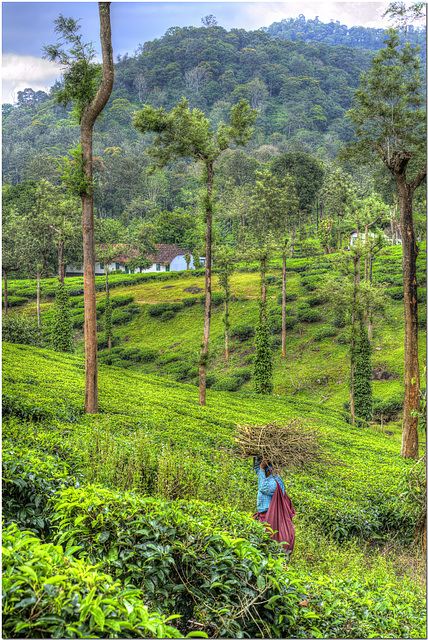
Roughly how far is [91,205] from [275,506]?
6.15 m

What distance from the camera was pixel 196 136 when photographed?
1199 cm

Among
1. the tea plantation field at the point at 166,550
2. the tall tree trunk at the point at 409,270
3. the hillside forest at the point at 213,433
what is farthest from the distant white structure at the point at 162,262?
the tea plantation field at the point at 166,550

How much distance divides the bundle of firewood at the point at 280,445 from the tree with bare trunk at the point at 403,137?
5.64 m

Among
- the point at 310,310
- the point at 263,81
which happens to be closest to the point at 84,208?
the point at 310,310

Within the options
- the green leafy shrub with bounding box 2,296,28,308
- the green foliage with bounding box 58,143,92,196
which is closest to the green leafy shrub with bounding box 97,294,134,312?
the green leafy shrub with bounding box 2,296,28,308

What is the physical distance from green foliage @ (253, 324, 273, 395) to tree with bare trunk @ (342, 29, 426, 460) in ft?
33.8

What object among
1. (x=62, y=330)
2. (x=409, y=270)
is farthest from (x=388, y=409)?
(x=62, y=330)

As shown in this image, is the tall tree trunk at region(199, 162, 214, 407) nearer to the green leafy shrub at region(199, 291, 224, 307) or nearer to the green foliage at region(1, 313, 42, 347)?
the green foliage at region(1, 313, 42, 347)

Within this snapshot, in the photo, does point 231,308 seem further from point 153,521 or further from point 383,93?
point 153,521

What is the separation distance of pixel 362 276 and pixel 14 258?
2647cm

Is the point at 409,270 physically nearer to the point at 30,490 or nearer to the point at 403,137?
the point at 403,137

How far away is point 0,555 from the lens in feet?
7.00

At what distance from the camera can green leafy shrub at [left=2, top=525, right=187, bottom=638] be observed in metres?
1.87

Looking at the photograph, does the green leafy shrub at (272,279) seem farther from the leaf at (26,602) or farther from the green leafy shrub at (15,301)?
the leaf at (26,602)
